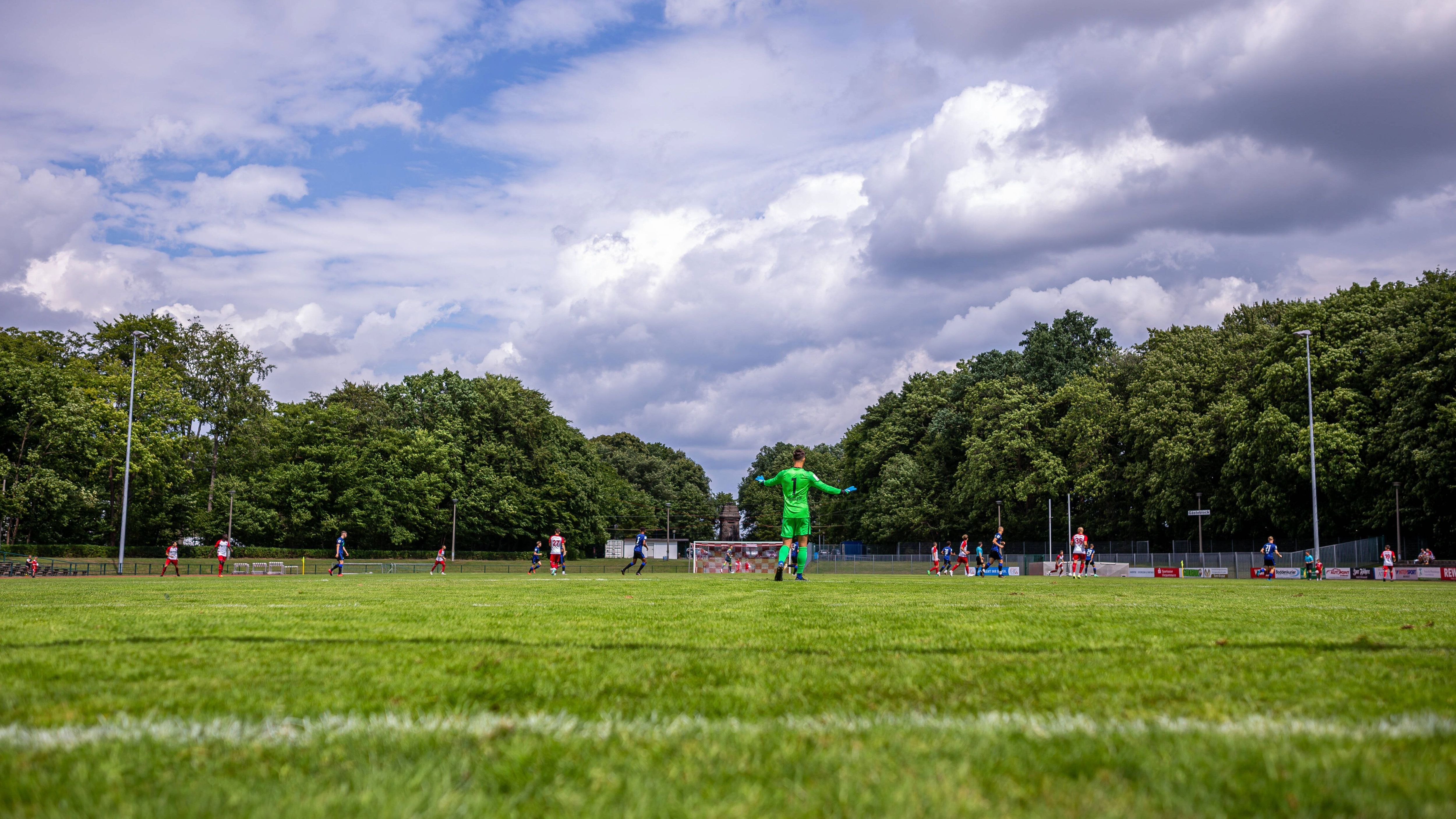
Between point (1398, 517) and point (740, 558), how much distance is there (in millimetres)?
30660

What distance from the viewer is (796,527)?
58.3ft

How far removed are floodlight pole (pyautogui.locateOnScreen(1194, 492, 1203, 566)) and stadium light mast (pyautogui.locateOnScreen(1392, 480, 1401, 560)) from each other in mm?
8604

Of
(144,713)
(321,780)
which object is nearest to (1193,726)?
(321,780)

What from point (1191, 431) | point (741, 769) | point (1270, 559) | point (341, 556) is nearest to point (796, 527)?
point (741, 769)

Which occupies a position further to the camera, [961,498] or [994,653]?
[961,498]

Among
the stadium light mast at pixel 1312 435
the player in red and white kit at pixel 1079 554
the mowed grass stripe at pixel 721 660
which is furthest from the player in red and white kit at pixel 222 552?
the stadium light mast at pixel 1312 435

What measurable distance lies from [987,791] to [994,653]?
3.19m

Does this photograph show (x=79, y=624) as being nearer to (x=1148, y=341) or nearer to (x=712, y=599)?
(x=712, y=599)

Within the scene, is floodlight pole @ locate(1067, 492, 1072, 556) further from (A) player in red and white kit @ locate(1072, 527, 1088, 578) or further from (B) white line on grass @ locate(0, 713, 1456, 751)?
(B) white line on grass @ locate(0, 713, 1456, 751)

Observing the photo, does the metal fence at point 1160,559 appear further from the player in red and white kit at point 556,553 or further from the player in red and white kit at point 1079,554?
the player in red and white kit at point 556,553

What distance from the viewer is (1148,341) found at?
66.4m

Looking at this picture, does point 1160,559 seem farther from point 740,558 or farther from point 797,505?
point 797,505

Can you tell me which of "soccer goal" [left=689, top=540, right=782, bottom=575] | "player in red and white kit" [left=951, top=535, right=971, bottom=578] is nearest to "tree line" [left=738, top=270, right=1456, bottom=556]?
"player in red and white kit" [left=951, top=535, right=971, bottom=578]

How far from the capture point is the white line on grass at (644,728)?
3.00 metres
